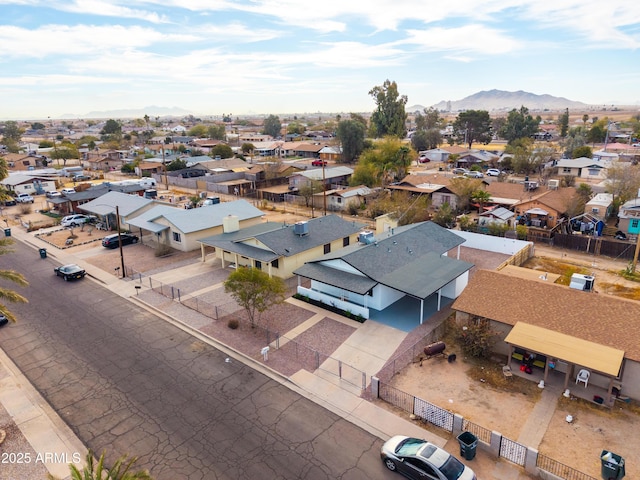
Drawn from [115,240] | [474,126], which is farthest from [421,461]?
[474,126]

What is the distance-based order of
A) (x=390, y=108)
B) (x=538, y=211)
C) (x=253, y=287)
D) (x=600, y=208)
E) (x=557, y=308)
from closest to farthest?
(x=557, y=308) → (x=253, y=287) → (x=600, y=208) → (x=538, y=211) → (x=390, y=108)

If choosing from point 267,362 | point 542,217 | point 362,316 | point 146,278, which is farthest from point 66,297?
point 542,217

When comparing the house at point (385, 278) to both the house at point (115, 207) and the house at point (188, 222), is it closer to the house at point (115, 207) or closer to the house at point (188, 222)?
the house at point (188, 222)

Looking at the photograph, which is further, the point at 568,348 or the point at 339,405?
the point at 568,348

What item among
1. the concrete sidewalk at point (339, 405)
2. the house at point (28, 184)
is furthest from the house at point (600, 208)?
the house at point (28, 184)

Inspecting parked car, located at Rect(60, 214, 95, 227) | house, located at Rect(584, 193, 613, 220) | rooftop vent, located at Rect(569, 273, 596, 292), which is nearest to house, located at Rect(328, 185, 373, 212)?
house, located at Rect(584, 193, 613, 220)

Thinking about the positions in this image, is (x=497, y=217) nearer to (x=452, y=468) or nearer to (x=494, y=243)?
(x=494, y=243)

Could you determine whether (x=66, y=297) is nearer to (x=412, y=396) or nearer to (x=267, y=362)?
(x=267, y=362)

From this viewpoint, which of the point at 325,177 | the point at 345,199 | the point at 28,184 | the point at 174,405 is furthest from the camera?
the point at 28,184
